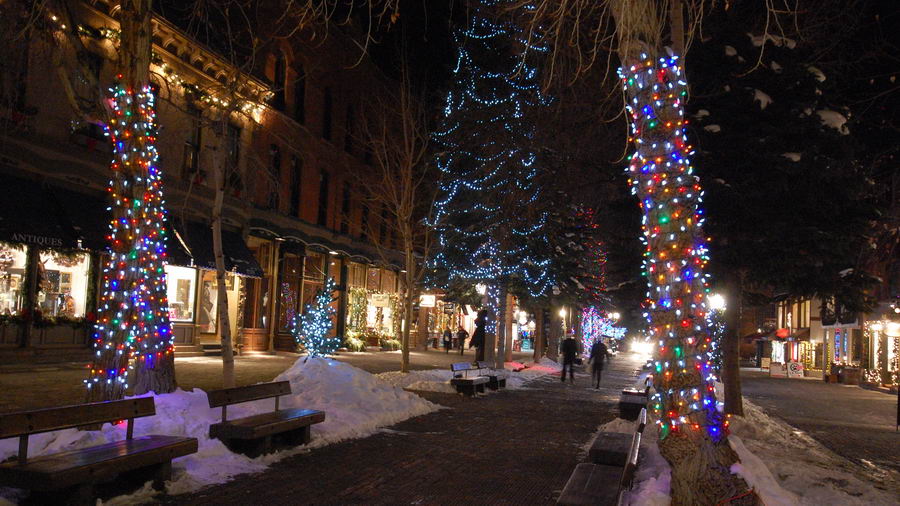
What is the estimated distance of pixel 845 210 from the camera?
1259 centimetres

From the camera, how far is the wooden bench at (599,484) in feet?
18.9

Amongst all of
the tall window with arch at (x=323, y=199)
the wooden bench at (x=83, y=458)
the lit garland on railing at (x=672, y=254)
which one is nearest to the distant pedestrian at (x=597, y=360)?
the tall window with arch at (x=323, y=199)

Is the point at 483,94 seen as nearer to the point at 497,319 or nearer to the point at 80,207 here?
the point at 497,319

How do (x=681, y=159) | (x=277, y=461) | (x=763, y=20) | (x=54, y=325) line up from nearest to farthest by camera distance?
(x=681, y=159), (x=277, y=461), (x=763, y=20), (x=54, y=325)

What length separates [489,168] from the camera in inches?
993

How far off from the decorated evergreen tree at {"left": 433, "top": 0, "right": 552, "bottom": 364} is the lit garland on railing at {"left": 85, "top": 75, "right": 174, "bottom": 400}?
16.3 metres

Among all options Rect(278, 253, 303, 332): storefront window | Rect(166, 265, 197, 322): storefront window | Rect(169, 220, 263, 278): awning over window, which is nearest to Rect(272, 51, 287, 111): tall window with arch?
Rect(169, 220, 263, 278): awning over window

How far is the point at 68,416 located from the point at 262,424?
8.95ft

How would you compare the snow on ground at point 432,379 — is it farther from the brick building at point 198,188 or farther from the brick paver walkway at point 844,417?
the brick paver walkway at point 844,417

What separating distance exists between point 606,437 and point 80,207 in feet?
47.4

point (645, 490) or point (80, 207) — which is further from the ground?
point (80, 207)

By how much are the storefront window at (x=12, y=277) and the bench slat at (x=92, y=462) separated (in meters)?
11.5

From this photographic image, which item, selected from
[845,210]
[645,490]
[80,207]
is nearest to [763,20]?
[845,210]

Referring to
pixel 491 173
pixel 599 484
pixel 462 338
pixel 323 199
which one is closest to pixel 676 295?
pixel 599 484
